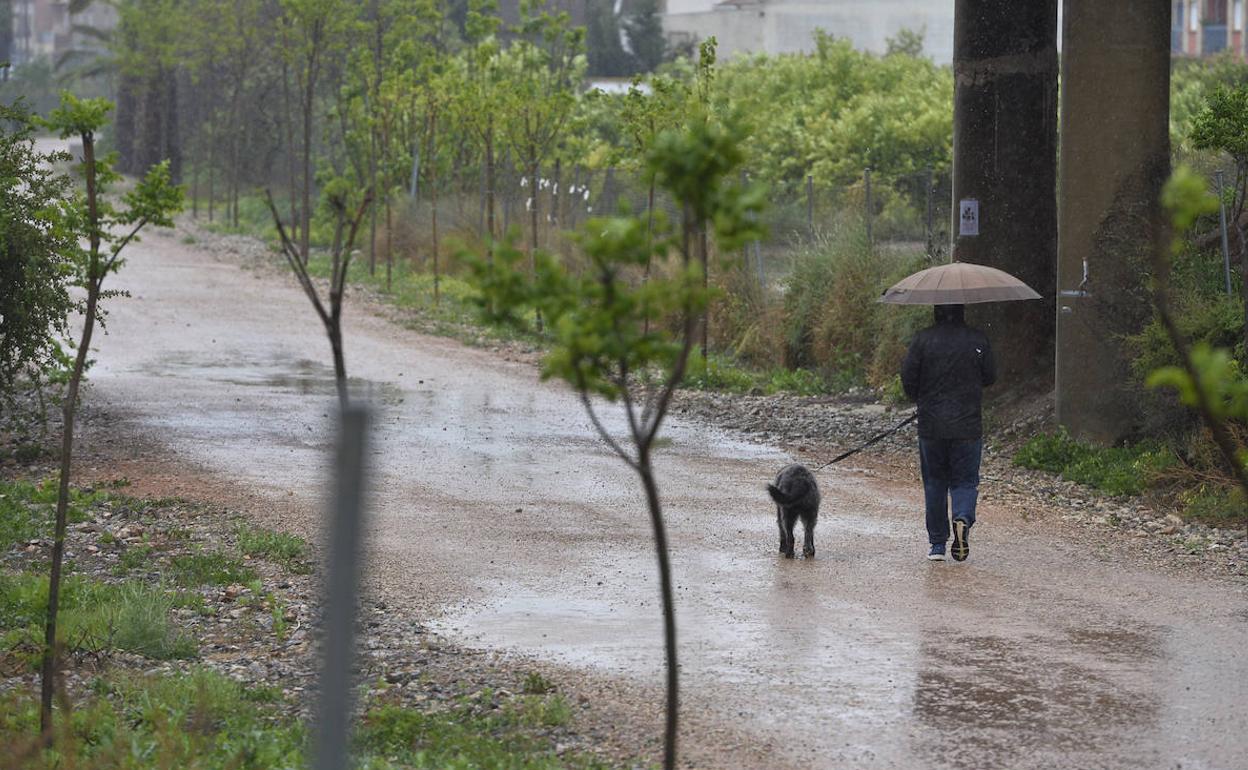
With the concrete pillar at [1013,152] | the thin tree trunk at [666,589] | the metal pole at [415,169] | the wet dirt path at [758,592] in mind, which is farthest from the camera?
the metal pole at [415,169]

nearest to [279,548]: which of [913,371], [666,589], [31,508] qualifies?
[31,508]

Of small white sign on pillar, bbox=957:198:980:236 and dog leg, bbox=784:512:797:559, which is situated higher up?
small white sign on pillar, bbox=957:198:980:236

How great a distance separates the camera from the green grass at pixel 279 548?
9875 millimetres

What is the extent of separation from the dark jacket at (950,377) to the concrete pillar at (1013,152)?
5.39 m

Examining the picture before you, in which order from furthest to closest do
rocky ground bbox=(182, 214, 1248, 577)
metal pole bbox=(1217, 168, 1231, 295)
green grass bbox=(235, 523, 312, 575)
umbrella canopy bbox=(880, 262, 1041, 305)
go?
1. metal pole bbox=(1217, 168, 1231, 295)
2. rocky ground bbox=(182, 214, 1248, 577)
3. umbrella canopy bbox=(880, 262, 1041, 305)
4. green grass bbox=(235, 523, 312, 575)

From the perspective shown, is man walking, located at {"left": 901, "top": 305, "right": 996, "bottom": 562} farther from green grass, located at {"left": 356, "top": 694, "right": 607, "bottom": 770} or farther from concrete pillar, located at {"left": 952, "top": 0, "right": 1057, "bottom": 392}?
concrete pillar, located at {"left": 952, "top": 0, "right": 1057, "bottom": 392}

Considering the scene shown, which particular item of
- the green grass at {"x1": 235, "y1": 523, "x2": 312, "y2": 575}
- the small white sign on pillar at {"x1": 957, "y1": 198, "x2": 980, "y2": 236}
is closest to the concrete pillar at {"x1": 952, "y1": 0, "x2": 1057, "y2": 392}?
the small white sign on pillar at {"x1": 957, "y1": 198, "x2": 980, "y2": 236}

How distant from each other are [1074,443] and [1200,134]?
372cm

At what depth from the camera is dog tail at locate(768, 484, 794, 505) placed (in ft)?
32.9

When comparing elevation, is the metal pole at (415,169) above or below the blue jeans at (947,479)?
above

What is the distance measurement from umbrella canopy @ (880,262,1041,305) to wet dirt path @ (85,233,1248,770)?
157 cm

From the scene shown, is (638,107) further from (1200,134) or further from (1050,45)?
(1200,134)

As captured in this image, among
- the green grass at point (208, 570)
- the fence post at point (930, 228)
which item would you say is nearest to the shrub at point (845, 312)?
the fence post at point (930, 228)

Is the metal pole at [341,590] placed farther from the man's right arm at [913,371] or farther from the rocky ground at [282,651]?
the man's right arm at [913,371]
